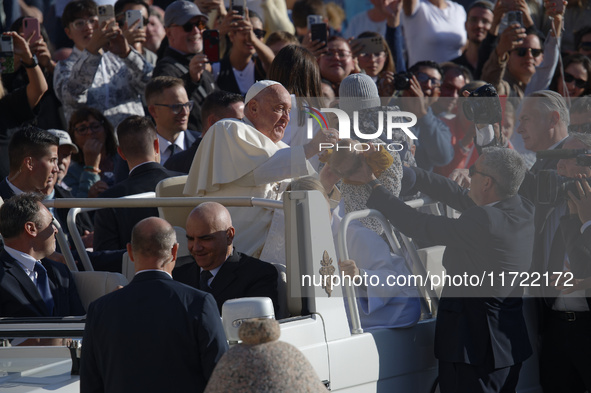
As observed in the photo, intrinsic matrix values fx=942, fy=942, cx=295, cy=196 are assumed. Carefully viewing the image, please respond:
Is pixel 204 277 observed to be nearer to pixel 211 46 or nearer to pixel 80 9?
pixel 211 46

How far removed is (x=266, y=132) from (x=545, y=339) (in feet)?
6.93

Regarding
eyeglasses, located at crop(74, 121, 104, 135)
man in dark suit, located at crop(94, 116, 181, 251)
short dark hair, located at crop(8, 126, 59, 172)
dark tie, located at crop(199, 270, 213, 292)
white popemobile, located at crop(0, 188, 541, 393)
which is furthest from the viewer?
eyeglasses, located at crop(74, 121, 104, 135)

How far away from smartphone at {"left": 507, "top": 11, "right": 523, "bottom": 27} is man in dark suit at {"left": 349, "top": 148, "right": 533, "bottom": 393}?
432cm

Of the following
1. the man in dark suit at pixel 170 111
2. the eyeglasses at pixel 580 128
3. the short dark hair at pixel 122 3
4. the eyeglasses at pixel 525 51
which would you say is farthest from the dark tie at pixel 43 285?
the eyeglasses at pixel 525 51

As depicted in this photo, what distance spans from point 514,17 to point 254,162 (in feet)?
14.8

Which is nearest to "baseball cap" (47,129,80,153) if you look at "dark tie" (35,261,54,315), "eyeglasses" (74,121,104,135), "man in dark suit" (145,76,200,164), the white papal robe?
"eyeglasses" (74,121,104,135)

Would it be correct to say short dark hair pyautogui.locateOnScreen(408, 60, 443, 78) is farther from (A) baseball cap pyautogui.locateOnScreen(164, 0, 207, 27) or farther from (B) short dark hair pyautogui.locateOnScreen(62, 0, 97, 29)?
(B) short dark hair pyautogui.locateOnScreen(62, 0, 97, 29)

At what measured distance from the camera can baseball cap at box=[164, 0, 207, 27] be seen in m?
8.59

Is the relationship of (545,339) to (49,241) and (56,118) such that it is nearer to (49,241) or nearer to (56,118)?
(49,241)

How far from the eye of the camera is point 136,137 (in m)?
6.71

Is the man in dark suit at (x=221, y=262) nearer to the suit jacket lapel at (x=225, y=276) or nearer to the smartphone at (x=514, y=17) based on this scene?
the suit jacket lapel at (x=225, y=276)

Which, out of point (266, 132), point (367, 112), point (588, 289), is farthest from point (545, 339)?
point (266, 132)

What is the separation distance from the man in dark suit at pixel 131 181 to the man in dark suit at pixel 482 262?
196cm

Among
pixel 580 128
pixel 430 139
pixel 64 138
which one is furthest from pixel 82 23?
pixel 580 128
